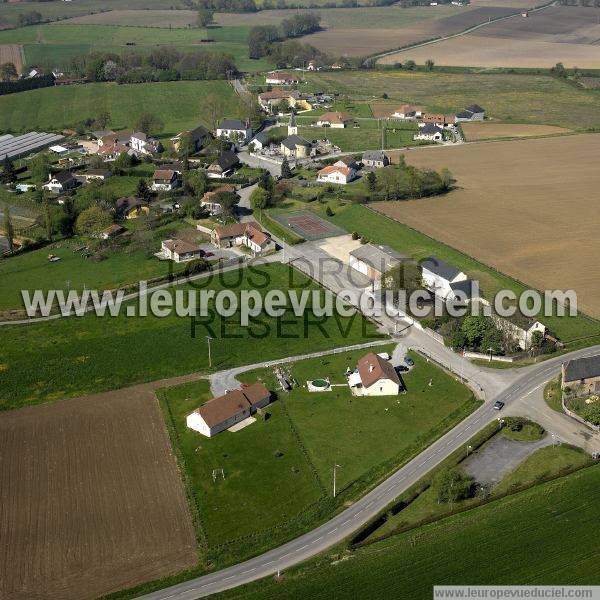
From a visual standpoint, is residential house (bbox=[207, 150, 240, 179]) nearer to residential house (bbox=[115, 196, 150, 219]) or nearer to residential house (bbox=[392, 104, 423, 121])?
residential house (bbox=[115, 196, 150, 219])

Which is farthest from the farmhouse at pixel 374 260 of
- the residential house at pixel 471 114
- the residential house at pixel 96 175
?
the residential house at pixel 471 114

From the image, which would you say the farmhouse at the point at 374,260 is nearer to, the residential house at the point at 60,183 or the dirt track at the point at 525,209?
the dirt track at the point at 525,209

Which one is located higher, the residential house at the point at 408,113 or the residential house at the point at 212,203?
the residential house at the point at 408,113

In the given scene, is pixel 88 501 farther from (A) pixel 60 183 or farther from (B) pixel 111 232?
(A) pixel 60 183

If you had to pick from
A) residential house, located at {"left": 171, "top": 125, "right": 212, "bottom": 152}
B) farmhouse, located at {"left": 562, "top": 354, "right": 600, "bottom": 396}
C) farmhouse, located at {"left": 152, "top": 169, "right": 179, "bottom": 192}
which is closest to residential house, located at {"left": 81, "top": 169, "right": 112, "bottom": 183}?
farmhouse, located at {"left": 152, "top": 169, "right": 179, "bottom": 192}

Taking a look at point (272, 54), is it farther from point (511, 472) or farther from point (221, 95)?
point (511, 472)

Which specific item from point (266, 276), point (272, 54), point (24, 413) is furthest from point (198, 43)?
point (24, 413)
